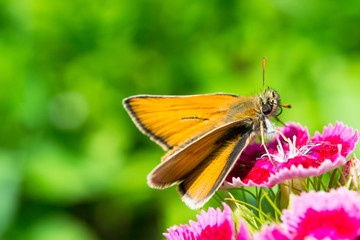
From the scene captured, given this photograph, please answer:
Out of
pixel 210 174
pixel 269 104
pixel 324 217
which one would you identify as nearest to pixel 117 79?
pixel 269 104

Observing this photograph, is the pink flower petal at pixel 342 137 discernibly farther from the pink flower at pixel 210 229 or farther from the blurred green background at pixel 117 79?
the blurred green background at pixel 117 79

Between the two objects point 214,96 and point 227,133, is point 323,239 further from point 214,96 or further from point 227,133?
point 214,96

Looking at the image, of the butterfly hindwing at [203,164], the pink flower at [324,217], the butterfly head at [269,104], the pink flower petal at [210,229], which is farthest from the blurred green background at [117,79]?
the pink flower at [324,217]

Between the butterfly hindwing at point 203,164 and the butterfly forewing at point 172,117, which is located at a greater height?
the butterfly forewing at point 172,117

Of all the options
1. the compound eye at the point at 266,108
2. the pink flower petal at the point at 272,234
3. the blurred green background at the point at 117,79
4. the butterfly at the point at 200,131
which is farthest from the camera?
the blurred green background at the point at 117,79

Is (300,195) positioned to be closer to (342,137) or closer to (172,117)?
(342,137)

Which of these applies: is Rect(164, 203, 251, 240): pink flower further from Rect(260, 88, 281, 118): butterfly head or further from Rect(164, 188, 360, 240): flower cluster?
Rect(260, 88, 281, 118): butterfly head

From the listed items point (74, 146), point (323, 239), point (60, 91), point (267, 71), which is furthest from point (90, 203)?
point (323, 239)

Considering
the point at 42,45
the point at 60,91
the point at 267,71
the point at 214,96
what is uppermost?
the point at 42,45
